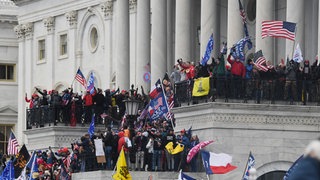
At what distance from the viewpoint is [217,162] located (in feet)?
110

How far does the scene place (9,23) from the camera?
280ft

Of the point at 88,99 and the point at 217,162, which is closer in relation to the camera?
the point at 217,162

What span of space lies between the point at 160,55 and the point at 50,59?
78.5ft

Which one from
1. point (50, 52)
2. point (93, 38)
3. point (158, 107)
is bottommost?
point (158, 107)

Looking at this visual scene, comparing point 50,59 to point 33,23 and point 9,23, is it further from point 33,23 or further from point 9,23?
point 9,23

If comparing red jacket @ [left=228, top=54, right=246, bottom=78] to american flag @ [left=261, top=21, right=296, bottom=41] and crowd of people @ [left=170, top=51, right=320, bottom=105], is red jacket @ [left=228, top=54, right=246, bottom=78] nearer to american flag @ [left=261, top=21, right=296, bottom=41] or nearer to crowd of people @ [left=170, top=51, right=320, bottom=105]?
crowd of people @ [left=170, top=51, right=320, bottom=105]

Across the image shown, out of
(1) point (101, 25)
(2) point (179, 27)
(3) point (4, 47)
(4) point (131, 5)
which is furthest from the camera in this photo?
(3) point (4, 47)

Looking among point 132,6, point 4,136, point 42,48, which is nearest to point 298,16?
point 132,6

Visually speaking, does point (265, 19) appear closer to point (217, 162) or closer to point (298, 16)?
point (298, 16)

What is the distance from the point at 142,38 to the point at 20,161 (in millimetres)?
10561

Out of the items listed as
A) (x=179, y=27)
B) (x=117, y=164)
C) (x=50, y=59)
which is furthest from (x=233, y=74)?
(x=50, y=59)

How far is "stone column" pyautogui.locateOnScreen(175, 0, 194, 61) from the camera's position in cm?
5019

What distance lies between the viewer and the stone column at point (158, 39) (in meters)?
52.0

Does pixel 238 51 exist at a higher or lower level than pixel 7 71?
lower
